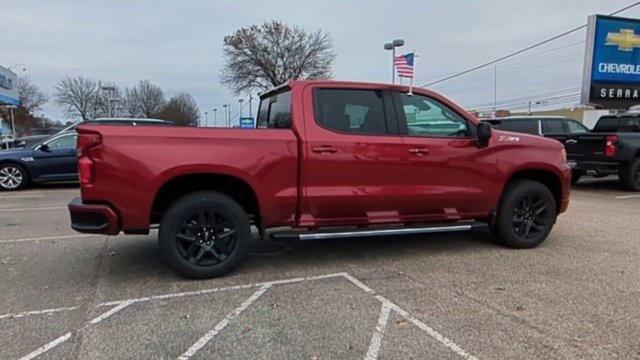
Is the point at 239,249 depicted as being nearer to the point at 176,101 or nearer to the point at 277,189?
the point at 277,189

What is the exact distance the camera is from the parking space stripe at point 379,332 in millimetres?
3383

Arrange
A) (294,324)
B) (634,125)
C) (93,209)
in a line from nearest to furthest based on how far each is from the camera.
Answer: (294,324) → (93,209) → (634,125)

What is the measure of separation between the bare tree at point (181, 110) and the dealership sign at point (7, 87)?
30.5 meters

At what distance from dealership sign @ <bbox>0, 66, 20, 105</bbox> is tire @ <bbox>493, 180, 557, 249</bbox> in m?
37.8

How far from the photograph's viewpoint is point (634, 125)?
46.2 feet

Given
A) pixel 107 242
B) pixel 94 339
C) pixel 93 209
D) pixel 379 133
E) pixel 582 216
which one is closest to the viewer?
pixel 94 339

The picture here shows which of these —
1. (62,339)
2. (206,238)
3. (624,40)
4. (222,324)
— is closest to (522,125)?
(624,40)

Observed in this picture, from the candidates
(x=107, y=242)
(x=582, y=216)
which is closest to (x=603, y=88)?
(x=582, y=216)

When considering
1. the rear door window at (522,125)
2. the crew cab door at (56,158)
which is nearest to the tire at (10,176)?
the crew cab door at (56,158)

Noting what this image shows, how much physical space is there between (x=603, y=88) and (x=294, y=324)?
59.6 feet

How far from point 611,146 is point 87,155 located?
11.1 metres

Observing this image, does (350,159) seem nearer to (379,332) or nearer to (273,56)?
(379,332)

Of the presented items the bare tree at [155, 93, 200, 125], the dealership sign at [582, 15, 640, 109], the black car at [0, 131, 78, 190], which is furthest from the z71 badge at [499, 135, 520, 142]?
the bare tree at [155, 93, 200, 125]

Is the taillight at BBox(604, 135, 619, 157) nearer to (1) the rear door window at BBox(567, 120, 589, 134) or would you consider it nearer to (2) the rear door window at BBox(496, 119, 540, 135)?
(2) the rear door window at BBox(496, 119, 540, 135)
